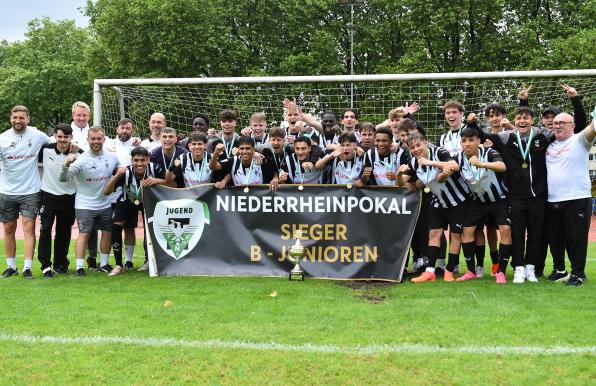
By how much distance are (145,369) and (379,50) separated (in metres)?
25.5

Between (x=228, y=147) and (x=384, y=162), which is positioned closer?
(x=384, y=162)

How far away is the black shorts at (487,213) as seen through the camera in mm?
7082

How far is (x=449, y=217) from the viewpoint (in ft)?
24.0

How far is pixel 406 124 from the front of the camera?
7.48m

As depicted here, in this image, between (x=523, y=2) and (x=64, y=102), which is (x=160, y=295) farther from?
(x=64, y=102)

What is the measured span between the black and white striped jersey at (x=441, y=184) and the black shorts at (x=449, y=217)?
64 millimetres

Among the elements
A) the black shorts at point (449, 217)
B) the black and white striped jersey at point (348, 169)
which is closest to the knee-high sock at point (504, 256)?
the black shorts at point (449, 217)

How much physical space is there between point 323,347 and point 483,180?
358 cm

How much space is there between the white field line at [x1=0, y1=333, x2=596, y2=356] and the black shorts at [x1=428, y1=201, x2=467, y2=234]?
10.0ft

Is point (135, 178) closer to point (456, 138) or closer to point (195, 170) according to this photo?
point (195, 170)

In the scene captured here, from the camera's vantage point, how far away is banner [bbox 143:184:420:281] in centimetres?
724

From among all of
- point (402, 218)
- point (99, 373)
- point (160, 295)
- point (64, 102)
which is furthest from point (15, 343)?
point (64, 102)

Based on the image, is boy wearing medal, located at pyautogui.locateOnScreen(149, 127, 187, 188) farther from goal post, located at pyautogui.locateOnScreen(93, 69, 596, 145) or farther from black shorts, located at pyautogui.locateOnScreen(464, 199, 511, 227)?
black shorts, located at pyautogui.locateOnScreen(464, 199, 511, 227)

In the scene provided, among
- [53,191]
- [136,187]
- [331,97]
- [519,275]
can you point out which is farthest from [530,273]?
[331,97]
